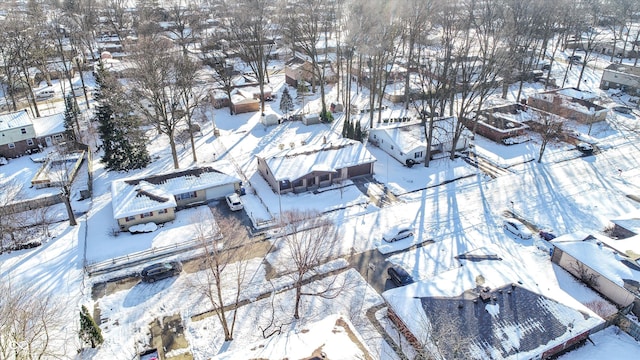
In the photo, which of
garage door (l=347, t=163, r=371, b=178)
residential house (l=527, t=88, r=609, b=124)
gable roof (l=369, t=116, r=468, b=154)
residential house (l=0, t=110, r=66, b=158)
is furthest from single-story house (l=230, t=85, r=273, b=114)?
residential house (l=527, t=88, r=609, b=124)

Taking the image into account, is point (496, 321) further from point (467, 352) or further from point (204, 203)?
point (204, 203)

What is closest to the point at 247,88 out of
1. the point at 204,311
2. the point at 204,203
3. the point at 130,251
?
the point at 204,203

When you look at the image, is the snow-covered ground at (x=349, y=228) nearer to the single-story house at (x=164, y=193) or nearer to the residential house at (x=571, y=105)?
the single-story house at (x=164, y=193)

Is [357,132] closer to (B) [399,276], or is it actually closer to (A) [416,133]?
(A) [416,133]

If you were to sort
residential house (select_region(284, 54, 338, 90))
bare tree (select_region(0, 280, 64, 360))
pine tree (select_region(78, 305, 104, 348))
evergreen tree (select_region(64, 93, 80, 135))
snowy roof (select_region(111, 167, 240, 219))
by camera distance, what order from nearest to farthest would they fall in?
bare tree (select_region(0, 280, 64, 360)) < pine tree (select_region(78, 305, 104, 348)) < snowy roof (select_region(111, 167, 240, 219)) < evergreen tree (select_region(64, 93, 80, 135)) < residential house (select_region(284, 54, 338, 90))

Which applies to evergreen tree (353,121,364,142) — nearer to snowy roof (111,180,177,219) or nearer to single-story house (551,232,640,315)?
snowy roof (111,180,177,219)

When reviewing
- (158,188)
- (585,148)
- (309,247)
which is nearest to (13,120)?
(158,188)
